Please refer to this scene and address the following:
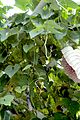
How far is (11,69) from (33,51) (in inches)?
3.9

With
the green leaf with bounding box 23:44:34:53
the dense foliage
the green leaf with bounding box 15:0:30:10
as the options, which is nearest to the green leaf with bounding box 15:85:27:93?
the dense foliage

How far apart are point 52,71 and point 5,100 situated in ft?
0.83

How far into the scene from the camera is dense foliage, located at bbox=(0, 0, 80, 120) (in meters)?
0.90

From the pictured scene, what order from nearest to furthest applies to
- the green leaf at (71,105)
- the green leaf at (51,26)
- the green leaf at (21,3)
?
the green leaf at (51,26), the green leaf at (21,3), the green leaf at (71,105)

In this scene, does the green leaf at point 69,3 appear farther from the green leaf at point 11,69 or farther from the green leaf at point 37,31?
the green leaf at point 11,69

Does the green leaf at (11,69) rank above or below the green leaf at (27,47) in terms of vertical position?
below

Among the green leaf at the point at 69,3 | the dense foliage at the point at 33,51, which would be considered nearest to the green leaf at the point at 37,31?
the dense foliage at the point at 33,51

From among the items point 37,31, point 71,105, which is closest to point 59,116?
point 71,105

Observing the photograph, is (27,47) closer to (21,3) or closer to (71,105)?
(21,3)

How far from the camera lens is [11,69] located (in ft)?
3.07

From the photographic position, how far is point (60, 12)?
3.07 feet

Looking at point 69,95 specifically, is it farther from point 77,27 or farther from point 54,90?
point 77,27

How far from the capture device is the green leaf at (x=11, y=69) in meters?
0.92

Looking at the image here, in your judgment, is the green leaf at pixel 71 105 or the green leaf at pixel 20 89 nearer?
the green leaf at pixel 20 89
